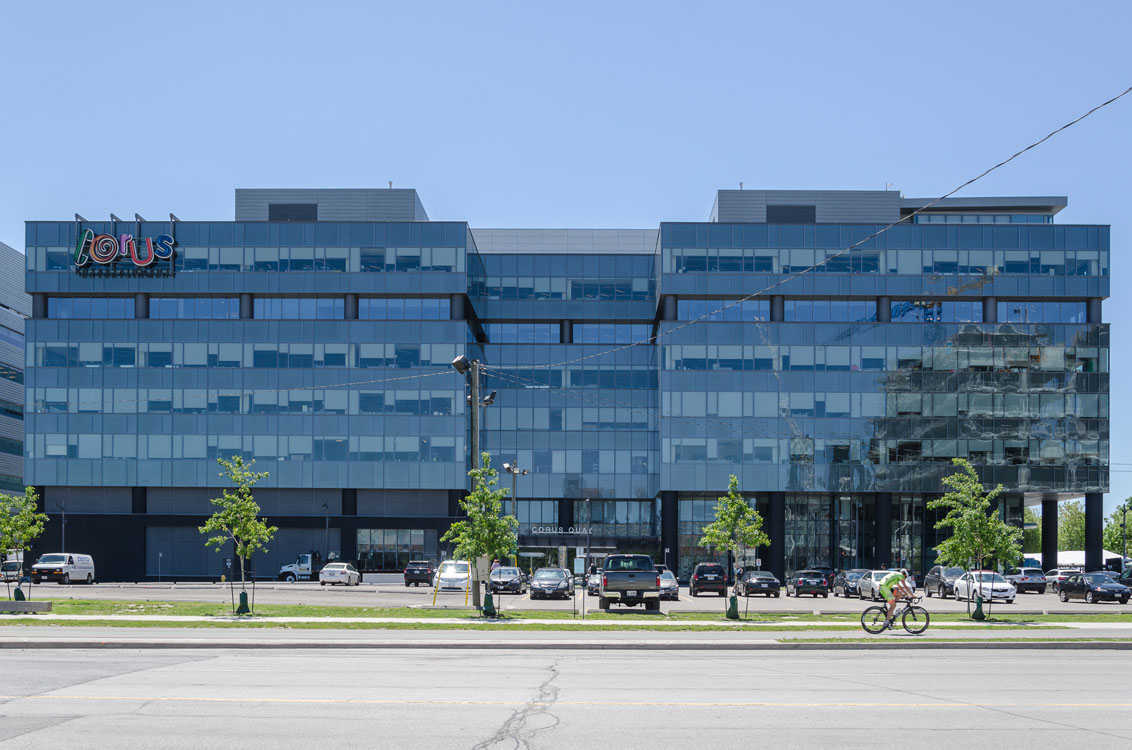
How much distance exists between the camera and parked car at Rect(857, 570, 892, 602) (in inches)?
2187

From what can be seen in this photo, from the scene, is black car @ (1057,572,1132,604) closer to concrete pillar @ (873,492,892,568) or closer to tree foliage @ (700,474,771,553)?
concrete pillar @ (873,492,892,568)

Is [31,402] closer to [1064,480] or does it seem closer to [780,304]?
[780,304]

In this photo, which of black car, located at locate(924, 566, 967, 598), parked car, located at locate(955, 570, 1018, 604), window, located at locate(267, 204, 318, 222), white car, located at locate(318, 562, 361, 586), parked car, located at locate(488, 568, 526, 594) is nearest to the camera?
parked car, located at locate(955, 570, 1018, 604)

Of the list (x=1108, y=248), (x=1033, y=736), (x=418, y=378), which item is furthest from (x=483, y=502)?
(x=1108, y=248)

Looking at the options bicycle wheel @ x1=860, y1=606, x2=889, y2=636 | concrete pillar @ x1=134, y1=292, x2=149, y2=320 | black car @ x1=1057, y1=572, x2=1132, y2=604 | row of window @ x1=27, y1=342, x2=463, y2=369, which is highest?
concrete pillar @ x1=134, y1=292, x2=149, y2=320

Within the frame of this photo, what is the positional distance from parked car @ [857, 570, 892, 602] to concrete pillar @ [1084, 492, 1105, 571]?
31.7 meters

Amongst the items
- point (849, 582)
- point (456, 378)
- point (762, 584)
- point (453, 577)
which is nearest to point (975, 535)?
point (762, 584)

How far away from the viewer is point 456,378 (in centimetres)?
8494

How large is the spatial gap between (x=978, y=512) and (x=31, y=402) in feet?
232

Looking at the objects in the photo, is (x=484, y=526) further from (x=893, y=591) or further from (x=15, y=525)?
(x=15, y=525)

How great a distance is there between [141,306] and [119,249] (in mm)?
4607

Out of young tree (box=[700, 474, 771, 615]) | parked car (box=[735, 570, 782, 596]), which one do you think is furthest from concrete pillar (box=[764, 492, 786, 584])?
young tree (box=[700, 474, 771, 615])

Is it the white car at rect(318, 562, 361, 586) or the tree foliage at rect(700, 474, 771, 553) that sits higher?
the tree foliage at rect(700, 474, 771, 553)

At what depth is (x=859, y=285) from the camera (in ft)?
277
